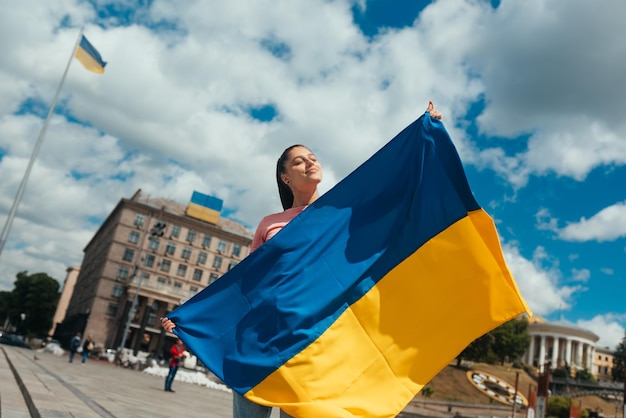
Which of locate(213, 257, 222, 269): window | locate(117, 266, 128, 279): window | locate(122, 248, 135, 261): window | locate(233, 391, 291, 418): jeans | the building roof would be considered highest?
the building roof

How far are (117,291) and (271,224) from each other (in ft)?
236

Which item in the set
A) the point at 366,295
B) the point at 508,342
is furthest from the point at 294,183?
the point at 508,342

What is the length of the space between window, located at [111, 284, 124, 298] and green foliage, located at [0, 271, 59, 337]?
37.2 meters

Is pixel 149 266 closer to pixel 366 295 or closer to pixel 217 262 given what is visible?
pixel 217 262

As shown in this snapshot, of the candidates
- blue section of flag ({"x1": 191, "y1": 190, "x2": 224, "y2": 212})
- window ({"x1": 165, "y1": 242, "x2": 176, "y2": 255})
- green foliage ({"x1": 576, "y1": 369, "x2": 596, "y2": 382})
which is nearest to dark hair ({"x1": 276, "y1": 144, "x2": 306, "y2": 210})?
window ({"x1": 165, "y1": 242, "x2": 176, "y2": 255})

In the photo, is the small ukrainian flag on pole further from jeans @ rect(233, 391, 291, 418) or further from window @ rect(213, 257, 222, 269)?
window @ rect(213, 257, 222, 269)

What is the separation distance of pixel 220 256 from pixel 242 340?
243 ft

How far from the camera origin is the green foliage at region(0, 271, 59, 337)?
98000 mm

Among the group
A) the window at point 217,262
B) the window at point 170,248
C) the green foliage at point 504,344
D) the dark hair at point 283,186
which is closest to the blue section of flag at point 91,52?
the dark hair at point 283,186

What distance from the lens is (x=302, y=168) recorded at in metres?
3.48

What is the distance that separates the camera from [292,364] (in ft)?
9.50

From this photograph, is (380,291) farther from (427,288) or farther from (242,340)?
(242,340)

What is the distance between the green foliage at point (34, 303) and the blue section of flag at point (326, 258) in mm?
107222

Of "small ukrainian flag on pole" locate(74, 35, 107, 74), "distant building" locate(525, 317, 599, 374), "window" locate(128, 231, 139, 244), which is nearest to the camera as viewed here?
"small ukrainian flag on pole" locate(74, 35, 107, 74)
